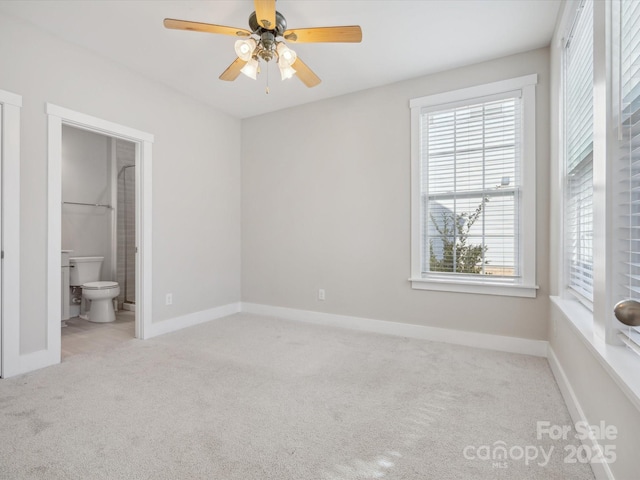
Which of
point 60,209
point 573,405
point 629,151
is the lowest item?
point 573,405

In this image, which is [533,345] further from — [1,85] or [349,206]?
[1,85]

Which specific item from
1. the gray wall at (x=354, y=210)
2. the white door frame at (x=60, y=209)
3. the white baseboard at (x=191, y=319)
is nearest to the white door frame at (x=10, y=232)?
the white door frame at (x=60, y=209)

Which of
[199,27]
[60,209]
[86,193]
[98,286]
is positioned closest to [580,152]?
[199,27]

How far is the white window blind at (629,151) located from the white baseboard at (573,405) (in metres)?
0.53

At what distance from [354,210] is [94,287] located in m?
3.26

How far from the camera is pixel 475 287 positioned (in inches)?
125

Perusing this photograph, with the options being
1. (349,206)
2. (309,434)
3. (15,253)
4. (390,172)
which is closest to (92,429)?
(309,434)

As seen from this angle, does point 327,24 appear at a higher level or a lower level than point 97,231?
higher

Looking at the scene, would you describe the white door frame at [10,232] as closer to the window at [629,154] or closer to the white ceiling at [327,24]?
the white ceiling at [327,24]

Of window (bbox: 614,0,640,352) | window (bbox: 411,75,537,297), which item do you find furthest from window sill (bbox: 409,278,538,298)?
window (bbox: 614,0,640,352)

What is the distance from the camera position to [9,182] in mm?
2471

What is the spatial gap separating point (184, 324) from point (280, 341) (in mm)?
1279

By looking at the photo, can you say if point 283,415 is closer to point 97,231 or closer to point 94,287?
point 94,287

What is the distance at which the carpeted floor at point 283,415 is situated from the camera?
1516 mm
